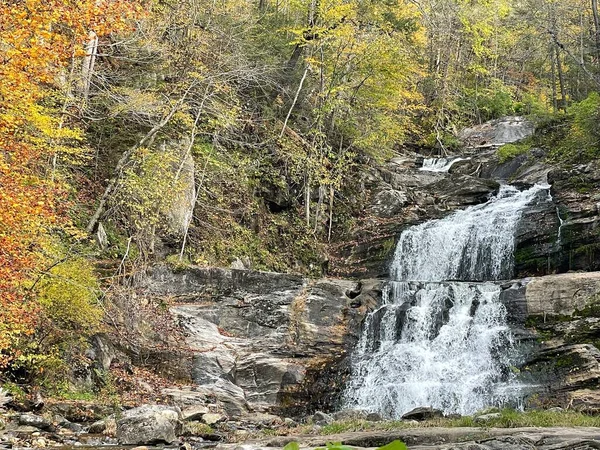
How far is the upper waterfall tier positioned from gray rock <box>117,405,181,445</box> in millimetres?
11804

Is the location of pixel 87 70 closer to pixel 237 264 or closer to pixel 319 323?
pixel 237 264

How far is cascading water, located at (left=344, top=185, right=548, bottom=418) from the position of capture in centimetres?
1249

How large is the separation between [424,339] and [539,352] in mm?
2754

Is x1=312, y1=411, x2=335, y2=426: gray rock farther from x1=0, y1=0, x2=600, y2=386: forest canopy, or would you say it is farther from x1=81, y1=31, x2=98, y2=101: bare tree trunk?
x1=81, y1=31, x2=98, y2=101: bare tree trunk

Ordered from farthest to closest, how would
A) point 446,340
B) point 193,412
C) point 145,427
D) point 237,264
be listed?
point 237,264 < point 446,340 < point 193,412 < point 145,427

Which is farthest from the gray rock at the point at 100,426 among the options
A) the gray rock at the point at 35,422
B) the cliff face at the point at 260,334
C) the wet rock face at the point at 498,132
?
the wet rock face at the point at 498,132

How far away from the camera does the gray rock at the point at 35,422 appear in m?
8.15

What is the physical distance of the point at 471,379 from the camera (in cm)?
1275

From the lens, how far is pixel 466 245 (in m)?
18.3

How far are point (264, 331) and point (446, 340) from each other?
4640 mm

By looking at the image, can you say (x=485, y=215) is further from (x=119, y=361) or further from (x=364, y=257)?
(x=119, y=361)

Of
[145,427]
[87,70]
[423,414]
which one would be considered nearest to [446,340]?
[423,414]

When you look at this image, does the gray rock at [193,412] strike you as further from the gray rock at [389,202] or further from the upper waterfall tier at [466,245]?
the gray rock at [389,202]

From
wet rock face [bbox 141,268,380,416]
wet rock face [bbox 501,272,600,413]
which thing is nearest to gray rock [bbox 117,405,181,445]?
wet rock face [bbox 141,268,380,416]
